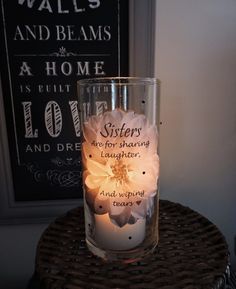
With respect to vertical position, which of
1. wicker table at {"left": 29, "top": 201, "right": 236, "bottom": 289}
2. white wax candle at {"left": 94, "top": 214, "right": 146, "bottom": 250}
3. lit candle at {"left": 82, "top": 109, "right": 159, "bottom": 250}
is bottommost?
wicker table at {"left": 29, "top": 201, "right": 236, "bottom": 289}

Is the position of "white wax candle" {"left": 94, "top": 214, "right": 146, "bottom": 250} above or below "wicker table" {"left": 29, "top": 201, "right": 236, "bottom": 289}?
above

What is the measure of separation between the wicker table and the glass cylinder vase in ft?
0.09

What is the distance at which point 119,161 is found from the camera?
1.37 feet

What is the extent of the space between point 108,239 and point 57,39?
0.40 m

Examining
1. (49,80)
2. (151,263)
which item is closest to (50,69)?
(49,80)

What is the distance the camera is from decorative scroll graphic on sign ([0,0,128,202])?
540 mm

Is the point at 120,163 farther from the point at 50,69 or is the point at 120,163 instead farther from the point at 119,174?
the point at 50,69

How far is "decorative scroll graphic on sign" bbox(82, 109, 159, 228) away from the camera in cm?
41

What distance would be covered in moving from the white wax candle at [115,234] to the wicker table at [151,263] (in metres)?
0.03

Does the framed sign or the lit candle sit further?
the framed sign

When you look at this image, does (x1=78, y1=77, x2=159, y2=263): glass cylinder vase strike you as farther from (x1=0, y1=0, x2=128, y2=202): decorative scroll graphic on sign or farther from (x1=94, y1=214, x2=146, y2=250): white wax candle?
(x1=0, y1=0, x2=128, y2=202): decorative scroll graphic on sign

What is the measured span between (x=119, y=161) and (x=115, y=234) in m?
0.12

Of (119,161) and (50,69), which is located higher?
(50,69)

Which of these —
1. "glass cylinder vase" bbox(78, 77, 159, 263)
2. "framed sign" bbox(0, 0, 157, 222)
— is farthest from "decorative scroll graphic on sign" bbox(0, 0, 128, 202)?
"glass cylinder vase" bbox(78, 77, 159, 263)
